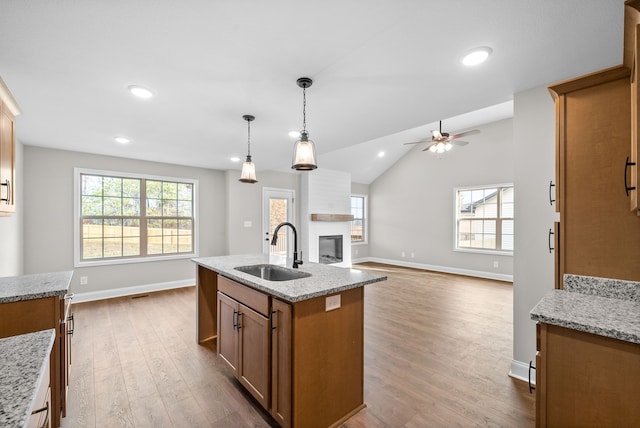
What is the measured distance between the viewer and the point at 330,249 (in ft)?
24.4

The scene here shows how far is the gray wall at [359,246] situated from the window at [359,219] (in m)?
0.13

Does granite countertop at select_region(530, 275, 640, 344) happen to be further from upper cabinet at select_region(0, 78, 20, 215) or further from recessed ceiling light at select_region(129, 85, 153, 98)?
upper cabinet at select_region(0, 78, 20, 215)

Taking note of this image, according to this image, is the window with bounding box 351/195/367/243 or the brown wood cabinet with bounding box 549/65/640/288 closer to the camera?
the brown wood cabinet with bounding box 549/65/640/288

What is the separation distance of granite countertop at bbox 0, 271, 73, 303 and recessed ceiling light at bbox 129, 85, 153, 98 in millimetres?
1518

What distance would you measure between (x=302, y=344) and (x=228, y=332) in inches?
38.0

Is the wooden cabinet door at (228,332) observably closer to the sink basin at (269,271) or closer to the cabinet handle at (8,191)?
the sink basin at (269,271)

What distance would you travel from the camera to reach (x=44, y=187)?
4195 mm

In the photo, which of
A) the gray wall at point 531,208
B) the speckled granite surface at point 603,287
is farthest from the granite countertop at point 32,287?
the gray wall at point 531,208

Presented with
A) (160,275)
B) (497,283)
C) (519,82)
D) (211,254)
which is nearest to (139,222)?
(160,275)

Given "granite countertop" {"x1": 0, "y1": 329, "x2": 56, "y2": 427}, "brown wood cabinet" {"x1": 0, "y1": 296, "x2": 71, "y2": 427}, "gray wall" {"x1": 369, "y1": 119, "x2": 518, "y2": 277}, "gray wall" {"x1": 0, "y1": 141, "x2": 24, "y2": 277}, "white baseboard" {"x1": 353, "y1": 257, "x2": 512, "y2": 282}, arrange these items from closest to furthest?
1. "granite countertop" {"x1": 0, "y1": 329, "x2": 56, "y2": 427}
2. "brown wood cabinet" {"x1": 0, "y1": 296, "x2": 71, "y2": 427}
3. "gray wall" {"x1": 0, "y1": 141, "x2": 24, "y2": 277}
4. "white baseboard" {"x1": 353, "y1": 257, "x2": 512, "y2": 282}
5. "gray wall" {"x1": 369, "y1": 119, "x2": 518, "y2": 277}

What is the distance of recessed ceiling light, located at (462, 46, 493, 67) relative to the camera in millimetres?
1729

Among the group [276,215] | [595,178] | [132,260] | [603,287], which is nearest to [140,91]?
[595,178]

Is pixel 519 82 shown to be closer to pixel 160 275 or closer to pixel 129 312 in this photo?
pixel 129 312

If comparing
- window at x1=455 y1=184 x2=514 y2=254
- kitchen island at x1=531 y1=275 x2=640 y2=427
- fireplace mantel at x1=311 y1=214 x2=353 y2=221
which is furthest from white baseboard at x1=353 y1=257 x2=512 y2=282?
kitchen island at x1=531 y1=275 x2=640 y2=427
